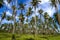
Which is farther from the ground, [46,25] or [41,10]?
[41,10]

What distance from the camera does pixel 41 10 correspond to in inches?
5507

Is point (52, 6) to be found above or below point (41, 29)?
above

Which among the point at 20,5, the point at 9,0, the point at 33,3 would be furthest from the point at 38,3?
the point at 20,5

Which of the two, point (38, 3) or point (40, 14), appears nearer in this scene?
point (38, 3)

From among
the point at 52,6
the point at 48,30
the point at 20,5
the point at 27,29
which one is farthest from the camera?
the point at 27,29

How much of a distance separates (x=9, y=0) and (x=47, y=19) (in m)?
66.8

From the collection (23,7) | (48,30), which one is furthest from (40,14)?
(48,30)

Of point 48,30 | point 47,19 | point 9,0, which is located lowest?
point 48,30

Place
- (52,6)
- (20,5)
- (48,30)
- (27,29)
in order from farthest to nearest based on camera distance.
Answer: (27,29) → (48,30) → (20,5) → (52,6)

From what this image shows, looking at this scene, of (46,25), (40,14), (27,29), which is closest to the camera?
(40,14)

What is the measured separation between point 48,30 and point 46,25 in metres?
12.5

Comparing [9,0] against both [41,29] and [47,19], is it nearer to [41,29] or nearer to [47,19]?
[47,19]

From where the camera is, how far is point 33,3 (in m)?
93.8

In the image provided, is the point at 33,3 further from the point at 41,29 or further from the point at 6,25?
the point at 6,25
